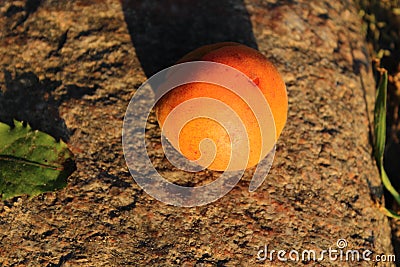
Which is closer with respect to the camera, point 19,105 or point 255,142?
point 255,142

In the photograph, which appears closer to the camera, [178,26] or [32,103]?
[32,103]

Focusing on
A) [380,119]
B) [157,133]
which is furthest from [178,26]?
[380,119]

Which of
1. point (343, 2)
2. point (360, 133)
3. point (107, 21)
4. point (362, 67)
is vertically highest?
point (107, 21)

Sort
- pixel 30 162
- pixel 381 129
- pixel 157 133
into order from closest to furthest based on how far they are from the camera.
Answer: pixel 30 162 < pixel 157 133 < pixel 381 129

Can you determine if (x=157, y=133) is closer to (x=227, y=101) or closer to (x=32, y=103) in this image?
(x=227, y=101)

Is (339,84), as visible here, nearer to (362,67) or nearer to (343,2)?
(362,67)

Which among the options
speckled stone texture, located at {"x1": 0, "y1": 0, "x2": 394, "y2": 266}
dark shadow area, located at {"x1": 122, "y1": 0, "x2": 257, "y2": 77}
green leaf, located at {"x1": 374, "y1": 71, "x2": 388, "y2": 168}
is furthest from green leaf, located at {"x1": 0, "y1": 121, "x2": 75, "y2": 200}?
green leaf, located at {"x1": 374, "y1": 71, "x2": 388, "y2": 168}

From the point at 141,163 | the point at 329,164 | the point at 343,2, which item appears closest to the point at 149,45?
the point at 141,163

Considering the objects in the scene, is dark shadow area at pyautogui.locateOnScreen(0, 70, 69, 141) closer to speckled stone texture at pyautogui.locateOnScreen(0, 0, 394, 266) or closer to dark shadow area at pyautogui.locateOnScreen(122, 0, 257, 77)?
speckled stone texture at pyautogui.locateOnScreen(0, 0, 394, 266)
